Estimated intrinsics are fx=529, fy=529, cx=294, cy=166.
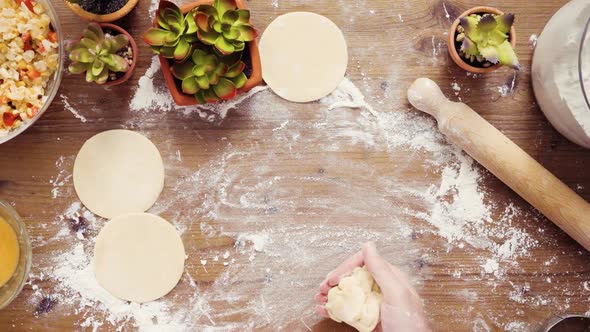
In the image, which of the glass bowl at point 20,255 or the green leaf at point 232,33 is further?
the glass bowl at point 20,255

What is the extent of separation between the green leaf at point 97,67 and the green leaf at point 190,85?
0.18 m

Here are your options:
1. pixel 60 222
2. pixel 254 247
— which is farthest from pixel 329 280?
pixel 60 222

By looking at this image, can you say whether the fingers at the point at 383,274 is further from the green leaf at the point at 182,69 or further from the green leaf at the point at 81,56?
the green leaf at the point at 81,56

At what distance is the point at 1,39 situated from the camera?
1.19 m

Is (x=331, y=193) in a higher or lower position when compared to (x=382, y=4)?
lower

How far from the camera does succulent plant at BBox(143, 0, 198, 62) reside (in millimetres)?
1116

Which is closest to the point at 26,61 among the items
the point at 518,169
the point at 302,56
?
the point at 302,56

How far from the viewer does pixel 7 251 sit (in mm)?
1258

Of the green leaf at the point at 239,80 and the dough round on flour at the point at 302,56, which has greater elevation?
the green leaf at the point at 239,80

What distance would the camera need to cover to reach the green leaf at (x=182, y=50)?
112 centimetres

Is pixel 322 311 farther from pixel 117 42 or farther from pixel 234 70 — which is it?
pixel 117 42

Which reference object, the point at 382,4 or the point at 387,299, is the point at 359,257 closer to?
the point at 387,299

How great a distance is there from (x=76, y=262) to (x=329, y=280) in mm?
628

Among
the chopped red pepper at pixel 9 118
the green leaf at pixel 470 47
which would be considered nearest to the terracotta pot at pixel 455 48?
the green leaf at pixel 470 47
